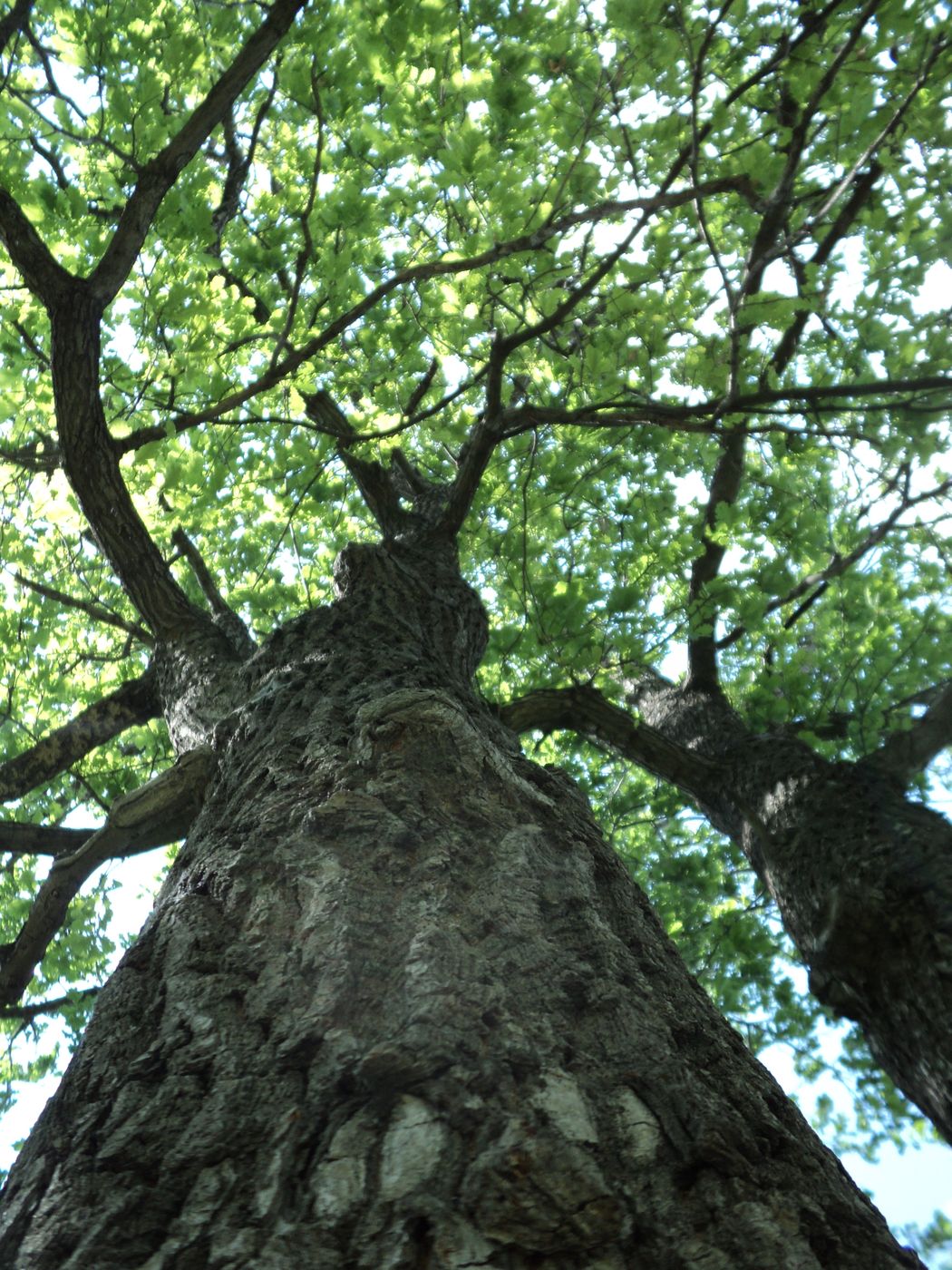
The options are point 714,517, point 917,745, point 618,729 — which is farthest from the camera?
point 714,517

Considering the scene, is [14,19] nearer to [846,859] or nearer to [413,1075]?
[413,1075]

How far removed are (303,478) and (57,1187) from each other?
4.56 metres

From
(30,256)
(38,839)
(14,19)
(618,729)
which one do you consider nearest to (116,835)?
(38,839)

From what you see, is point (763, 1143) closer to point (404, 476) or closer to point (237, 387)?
point (237, 387)

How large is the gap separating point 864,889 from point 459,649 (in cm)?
187

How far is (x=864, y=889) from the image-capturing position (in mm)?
3662

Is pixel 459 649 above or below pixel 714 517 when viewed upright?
below

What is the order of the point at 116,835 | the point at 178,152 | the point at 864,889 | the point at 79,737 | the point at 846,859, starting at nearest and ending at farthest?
the point at 116,835 < the point at 178,152 < the point at 864,889 < the point at 846,859 < the point at 79,737

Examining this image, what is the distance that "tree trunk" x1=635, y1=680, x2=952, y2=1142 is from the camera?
11.0 feet

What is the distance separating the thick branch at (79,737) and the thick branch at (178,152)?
2.06 metres

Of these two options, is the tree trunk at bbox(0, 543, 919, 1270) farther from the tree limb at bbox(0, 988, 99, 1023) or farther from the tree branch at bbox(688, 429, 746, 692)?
the tree branch at bbox(688, 429, 746, 692)

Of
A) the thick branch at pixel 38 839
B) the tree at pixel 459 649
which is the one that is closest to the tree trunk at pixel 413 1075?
the tree at pixel 459 649

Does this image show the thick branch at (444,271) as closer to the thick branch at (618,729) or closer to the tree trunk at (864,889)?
the thick branch at (618,729)

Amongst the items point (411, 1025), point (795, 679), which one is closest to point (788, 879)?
point (795, 679)
